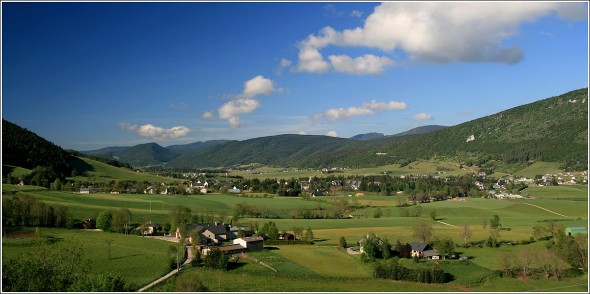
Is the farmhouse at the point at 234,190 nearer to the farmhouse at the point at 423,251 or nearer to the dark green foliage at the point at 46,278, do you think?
the farmhouse at the point at 423,251

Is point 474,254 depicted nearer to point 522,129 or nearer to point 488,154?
point 488,154

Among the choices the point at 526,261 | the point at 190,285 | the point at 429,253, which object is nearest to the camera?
the point at 190,285

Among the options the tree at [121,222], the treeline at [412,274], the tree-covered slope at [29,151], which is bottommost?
the treeline at [412,274]

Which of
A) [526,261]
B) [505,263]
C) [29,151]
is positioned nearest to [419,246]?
[505,263]

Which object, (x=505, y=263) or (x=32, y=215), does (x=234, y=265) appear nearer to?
(x=505, y=263)

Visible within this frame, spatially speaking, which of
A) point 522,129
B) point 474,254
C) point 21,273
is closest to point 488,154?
point 522,129

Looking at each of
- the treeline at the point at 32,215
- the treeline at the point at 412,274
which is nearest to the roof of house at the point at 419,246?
the treeline at the point at 412,274
